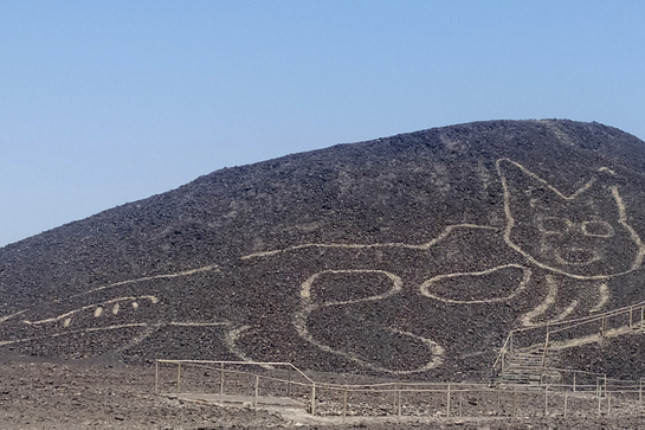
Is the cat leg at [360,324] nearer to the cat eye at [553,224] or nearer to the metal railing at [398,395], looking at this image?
the metal railing at [398,395]

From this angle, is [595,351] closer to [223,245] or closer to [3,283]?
[223,245]

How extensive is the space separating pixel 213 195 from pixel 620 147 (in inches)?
772

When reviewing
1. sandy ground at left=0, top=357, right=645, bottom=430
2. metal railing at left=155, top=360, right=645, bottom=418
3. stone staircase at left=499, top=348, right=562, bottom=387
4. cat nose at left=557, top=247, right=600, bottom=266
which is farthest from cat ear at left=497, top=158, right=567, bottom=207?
sandy ground at left=0, top=357, right=645, bottom=430

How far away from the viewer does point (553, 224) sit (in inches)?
1823

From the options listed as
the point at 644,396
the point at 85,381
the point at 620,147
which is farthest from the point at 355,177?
the point at 85,381

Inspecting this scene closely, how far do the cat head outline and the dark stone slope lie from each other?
0.27 ft

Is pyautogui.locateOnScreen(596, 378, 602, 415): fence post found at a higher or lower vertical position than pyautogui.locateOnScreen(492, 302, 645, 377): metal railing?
lower

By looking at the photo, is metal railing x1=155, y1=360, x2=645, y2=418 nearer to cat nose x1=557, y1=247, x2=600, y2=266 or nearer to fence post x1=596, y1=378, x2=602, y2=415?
fence post x1=596, y1=378, x2=602, y2=415

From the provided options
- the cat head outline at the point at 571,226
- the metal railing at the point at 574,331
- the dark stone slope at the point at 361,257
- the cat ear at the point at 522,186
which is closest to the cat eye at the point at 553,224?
the cat head outline at the point at 571,226

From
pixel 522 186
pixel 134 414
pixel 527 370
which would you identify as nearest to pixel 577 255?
pixel 522 186

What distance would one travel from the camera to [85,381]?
96.7 ft

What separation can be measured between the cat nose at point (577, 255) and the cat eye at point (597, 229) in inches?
56.7

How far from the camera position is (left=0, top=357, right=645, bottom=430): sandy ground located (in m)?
22.1

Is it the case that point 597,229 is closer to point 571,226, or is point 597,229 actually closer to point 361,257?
point 571,226
